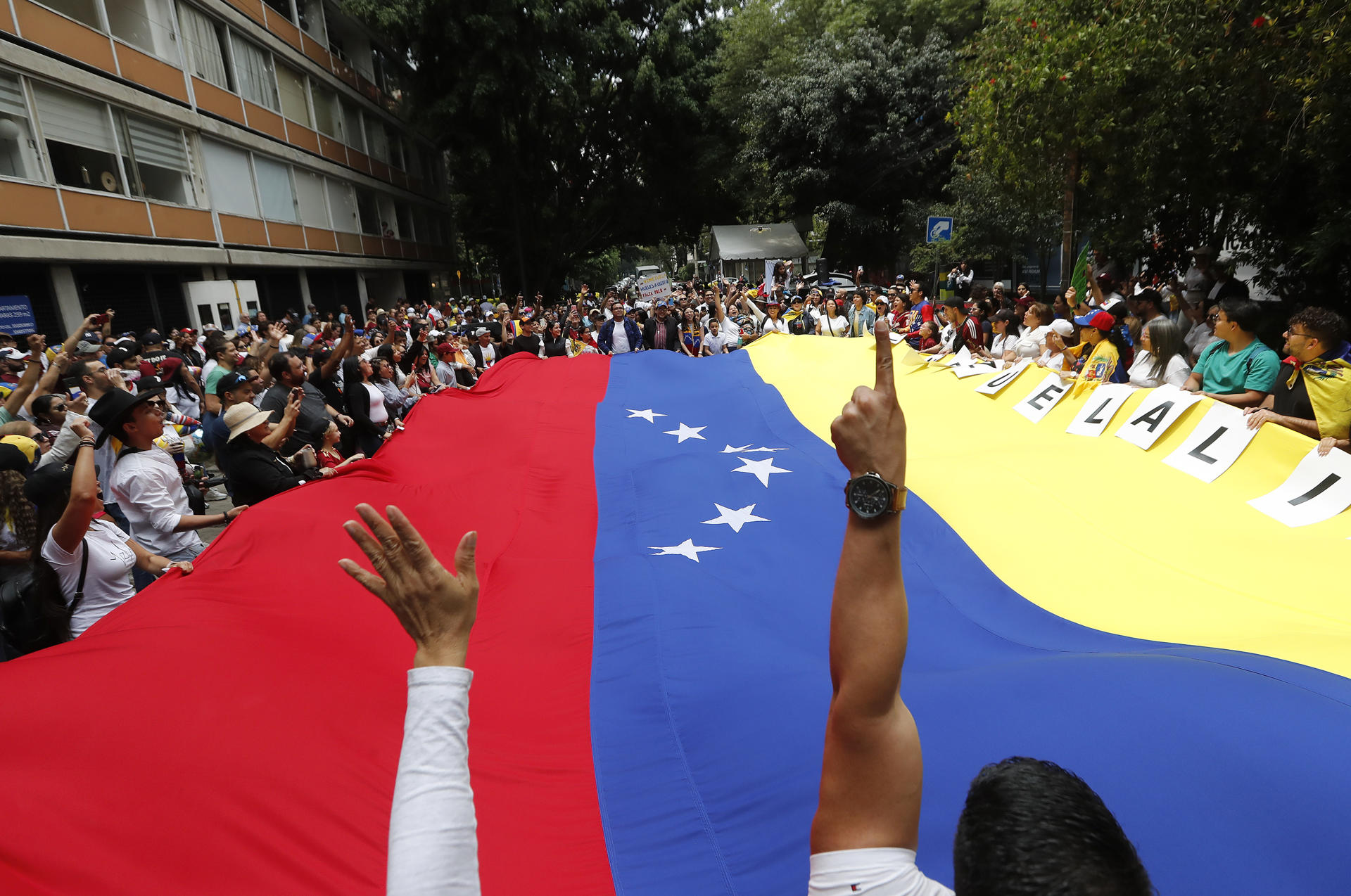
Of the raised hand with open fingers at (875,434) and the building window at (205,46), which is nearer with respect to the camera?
the raised hand with open fingers at (875,434)

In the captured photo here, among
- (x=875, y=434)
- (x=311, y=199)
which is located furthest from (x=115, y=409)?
(x=311, y=199)

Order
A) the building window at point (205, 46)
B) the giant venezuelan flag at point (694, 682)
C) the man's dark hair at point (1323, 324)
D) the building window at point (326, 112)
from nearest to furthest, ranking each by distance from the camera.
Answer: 1. the giant venezuelan flag at point (694, 682)
2. the man's dark hair at point (1323, 324)
3. the building window at point (205, 46)
4. the building window at point (326, 112)

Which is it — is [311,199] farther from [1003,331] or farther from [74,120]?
[1003,331]

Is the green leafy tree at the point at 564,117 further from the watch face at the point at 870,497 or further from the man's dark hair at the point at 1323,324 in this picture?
the watch face at the point at 870,497

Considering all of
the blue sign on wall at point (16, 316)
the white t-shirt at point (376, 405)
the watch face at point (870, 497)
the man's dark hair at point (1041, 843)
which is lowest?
the white t-shirt at point (376, 405)

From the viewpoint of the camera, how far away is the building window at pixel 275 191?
827 inches

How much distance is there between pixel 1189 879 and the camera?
5.30 feet

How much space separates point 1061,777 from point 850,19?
3161 cm

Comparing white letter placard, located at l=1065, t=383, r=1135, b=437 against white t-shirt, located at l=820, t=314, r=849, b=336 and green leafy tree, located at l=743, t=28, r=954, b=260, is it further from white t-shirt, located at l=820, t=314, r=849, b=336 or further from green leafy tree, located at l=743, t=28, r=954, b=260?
green leafy tree, located at l=743, t=28, r=954, b=260

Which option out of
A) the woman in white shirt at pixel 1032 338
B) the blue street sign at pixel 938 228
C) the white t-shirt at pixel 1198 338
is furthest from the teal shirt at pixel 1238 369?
the blue street sign at pixel 938 228

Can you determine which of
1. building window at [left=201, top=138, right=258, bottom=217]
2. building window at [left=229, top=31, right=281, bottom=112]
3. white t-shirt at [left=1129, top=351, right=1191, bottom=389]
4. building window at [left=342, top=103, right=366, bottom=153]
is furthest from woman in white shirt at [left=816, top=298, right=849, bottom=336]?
building window at [left=342, top=103, right=366, bottom=153]

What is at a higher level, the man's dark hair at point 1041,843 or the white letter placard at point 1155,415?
the man's dark hair at point 1041,843

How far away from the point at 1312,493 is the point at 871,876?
3.63 meters

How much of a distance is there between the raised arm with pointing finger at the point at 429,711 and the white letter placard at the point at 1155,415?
450cm
